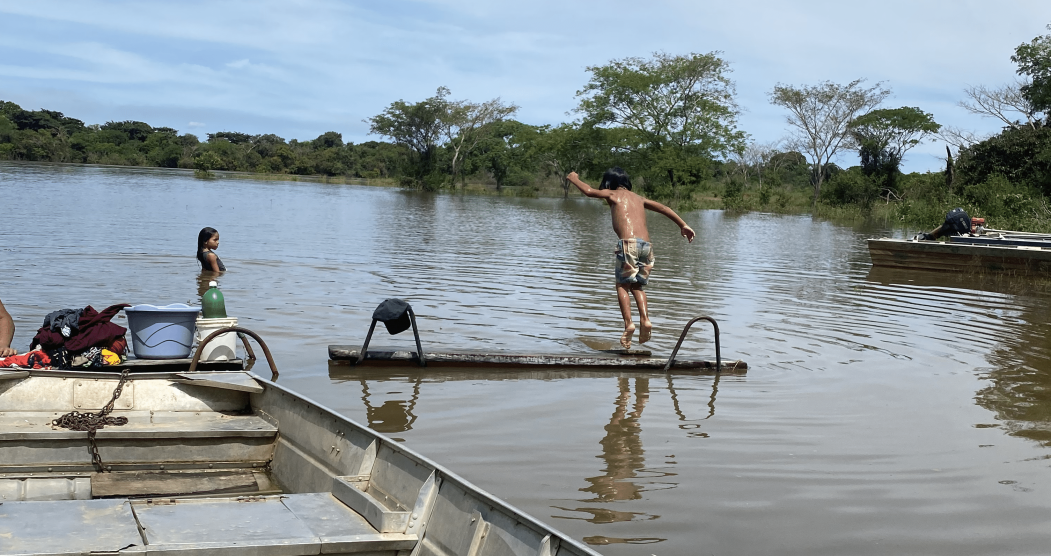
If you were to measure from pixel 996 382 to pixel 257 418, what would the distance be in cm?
658

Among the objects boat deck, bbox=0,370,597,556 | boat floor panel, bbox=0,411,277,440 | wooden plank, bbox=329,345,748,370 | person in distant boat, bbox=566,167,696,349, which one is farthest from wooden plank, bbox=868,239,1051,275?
boat floor panel, bbox=0,411,277,440

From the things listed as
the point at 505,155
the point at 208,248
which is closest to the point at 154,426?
the point at 208,248

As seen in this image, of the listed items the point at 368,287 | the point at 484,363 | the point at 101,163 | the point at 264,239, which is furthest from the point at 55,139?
the point at 484,363

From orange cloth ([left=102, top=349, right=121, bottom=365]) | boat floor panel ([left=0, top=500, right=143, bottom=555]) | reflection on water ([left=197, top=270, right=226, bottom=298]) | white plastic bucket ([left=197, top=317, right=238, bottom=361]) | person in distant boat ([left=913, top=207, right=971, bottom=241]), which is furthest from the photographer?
person in distant boat ([left=913, top=207, right=971, bottom=241])

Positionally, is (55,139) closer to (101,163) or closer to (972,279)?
(101,163)

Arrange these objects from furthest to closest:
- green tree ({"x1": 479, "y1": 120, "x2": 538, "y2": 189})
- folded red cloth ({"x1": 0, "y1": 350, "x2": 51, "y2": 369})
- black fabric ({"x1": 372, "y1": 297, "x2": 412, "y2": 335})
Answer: green tree ({"x1": 479, "y1": 120, "x2": 538, "y2": 189}) < black fabric ({"x1": 372, "y1": 297, "x2": 412, "y2": 335}) < folded red cloth ({"x1": 0, "y1": 350, "x2": 51, "y2": 369})

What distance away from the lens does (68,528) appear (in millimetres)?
3545

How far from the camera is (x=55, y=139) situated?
88375 mm

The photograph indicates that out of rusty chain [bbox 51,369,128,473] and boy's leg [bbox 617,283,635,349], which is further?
boy's leg [bbox 617,283,635,349]

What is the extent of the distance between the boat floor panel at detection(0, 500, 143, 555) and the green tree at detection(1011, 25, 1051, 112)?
42141mm

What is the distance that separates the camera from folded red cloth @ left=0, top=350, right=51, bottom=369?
19.6 ft

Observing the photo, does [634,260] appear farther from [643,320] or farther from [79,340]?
[79,340]

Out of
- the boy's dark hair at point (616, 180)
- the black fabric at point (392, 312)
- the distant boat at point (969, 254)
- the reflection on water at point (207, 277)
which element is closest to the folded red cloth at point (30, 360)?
the black fabric at point (392, 312)

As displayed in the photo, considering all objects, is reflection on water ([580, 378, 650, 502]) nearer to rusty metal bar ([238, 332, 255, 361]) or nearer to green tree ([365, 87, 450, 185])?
rusty metal bar ([238, 332, 255, 361])
